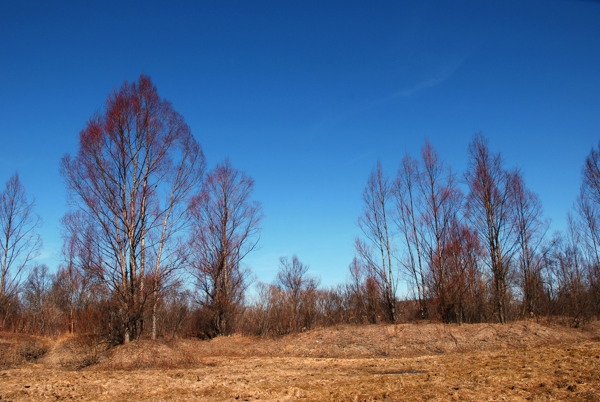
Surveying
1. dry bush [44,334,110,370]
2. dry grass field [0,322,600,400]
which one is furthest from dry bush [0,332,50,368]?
dry bush [44,334,110,370]

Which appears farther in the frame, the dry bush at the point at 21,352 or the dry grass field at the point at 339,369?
the dry bush at the point at 21,352

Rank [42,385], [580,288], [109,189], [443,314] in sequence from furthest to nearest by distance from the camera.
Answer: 1. [580,288]
2. [443,314]
3. [109,189]
4. [42,385]

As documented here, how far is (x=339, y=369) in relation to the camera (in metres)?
10.4

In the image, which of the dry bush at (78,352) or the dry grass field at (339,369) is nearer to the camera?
the dry grass field at (339,369)

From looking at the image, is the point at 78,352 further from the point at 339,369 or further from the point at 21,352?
the point at 339,369

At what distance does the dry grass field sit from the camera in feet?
22.2

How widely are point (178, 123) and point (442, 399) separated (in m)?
13.7

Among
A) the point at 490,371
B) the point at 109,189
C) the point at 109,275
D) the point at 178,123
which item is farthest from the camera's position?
the point at 178,123

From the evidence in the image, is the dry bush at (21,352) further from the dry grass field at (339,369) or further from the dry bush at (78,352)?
the dry bush at (78,352)

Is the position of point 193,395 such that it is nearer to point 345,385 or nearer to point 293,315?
point 345,385

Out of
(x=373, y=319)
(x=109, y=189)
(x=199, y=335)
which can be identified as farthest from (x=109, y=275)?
(x=373, y=319)

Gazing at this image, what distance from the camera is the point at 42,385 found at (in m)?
7.46

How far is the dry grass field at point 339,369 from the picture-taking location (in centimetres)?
677

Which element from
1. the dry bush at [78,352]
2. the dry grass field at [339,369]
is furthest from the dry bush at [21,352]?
→ the dry bush at [78,352]
